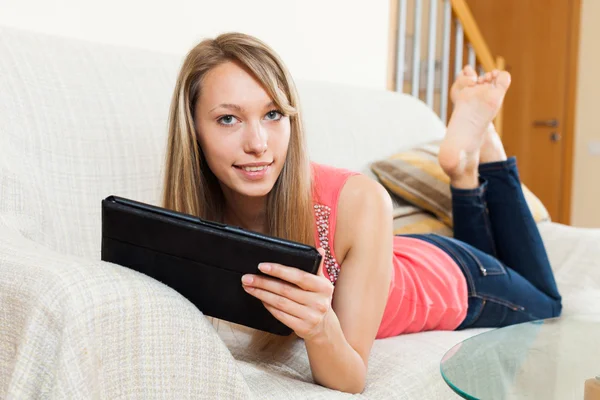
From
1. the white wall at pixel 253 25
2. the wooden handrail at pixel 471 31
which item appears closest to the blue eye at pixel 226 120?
the white wall at pixel 253 25

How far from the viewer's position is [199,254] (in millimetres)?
848

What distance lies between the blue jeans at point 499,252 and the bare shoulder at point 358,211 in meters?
0.51

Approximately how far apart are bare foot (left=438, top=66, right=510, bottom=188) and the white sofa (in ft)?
1.01

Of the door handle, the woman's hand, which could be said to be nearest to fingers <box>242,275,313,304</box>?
the woman's hand

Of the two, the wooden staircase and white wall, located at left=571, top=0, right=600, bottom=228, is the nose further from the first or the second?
white wall, located at left=571, top=0, right=600, bottom=228

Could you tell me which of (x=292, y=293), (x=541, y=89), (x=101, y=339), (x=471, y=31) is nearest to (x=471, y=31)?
(x=471, y=31)

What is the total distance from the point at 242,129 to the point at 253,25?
1.25 meters

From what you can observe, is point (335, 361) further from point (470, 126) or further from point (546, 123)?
point (546, 123)

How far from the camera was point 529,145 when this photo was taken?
4.55 m

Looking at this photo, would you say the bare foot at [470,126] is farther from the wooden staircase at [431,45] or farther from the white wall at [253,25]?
the wooden staircase at [431,45]

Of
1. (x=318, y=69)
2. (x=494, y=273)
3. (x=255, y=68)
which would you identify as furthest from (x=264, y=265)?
(x=318, y=69)

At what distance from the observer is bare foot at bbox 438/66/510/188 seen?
1799 millimetres

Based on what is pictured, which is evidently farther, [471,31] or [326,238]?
[471,31]

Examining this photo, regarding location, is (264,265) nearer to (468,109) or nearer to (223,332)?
(223,332)
